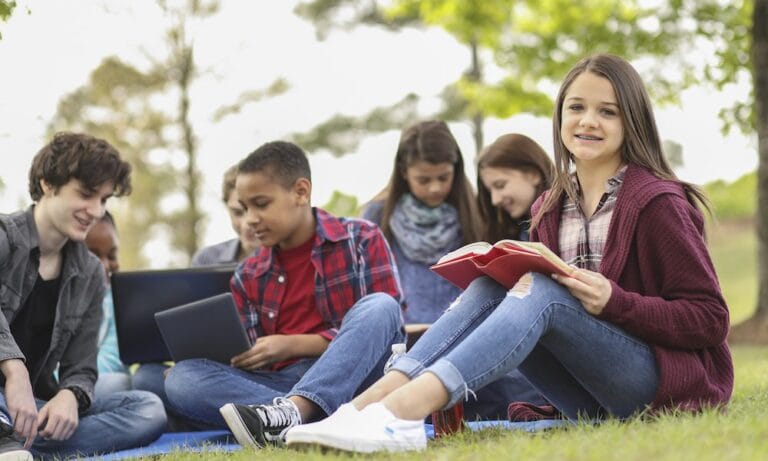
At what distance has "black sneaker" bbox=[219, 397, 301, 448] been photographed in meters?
3.44

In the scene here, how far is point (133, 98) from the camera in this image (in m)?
16.5

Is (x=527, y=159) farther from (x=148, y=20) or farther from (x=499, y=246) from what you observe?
(x=148, y=20)

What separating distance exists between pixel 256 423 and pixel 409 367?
72 centimetres

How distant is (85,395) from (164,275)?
808 millimetres

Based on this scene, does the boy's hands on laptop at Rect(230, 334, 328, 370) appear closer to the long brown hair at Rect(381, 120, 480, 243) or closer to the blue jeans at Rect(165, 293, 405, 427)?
the blue jeans at Rect(165, 293, 405, 427)

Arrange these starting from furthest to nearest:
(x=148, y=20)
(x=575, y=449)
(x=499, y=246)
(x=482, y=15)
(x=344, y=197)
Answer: (x=148, y=20)
(x=482, y=15)
(x=344, y=197)
(x=499, y=246)
(x=575, y=449)

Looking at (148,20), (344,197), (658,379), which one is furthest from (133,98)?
(658,379)

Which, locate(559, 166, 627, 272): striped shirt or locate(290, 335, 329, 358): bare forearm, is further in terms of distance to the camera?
locate(290, 335, 329, 358): bare forearm

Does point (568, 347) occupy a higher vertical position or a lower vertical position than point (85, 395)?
higher

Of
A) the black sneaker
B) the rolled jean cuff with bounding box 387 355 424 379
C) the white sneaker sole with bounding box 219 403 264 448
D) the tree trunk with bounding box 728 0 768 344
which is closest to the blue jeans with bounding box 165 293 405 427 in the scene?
the black sneaker

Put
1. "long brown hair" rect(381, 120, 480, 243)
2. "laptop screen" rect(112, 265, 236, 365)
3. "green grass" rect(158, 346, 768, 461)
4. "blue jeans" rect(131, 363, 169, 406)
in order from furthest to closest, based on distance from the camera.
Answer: "long brown hair" rect(381, 120, 480, 243)
"blue jeans" rect(131, 363, 169, 406)
"laptop screen" rect(112, 265, 236, 365)
"green grass" rect(158, 346, 768, 461)

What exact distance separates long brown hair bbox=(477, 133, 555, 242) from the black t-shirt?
227cm

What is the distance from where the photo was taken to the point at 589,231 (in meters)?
3.46

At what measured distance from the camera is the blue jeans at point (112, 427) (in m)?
4.12
